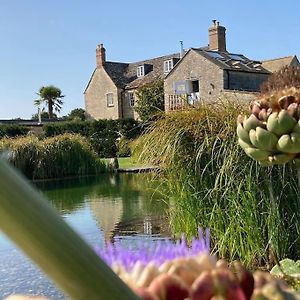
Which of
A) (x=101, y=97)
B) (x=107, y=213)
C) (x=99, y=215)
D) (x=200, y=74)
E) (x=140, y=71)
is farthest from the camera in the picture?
(x=101, y=97)

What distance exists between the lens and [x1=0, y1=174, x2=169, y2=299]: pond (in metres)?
4.36

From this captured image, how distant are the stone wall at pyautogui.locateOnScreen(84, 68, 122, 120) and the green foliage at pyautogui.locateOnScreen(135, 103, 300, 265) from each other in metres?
22.2

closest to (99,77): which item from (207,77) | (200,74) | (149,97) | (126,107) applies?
(126,107)

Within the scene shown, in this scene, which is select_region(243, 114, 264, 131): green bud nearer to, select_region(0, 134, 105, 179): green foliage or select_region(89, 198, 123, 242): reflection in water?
select_region(89, 198, 123, 242): reflection in water

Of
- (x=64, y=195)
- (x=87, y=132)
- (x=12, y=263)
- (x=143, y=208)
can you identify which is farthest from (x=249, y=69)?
(x=12, y=263)

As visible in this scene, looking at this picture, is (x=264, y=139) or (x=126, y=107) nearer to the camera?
(x=264, y=139)

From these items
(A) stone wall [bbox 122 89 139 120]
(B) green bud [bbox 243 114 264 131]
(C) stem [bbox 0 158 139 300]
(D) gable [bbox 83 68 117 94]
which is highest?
(D) gable [bbox 83 68 117 94]

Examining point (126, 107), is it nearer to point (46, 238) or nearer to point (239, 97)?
point (239, 97)

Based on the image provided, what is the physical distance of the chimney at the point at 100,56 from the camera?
2691 centimetres

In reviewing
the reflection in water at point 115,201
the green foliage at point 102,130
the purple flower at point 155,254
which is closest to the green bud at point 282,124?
the purple flower at point 155,254

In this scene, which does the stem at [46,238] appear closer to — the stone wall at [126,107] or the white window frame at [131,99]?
the white window frame at [131,99]

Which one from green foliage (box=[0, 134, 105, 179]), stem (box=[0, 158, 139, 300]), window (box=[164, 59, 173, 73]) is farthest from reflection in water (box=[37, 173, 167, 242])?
window (box=[164, 59, 173, 73])

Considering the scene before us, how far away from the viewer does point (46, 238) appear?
0.17 metres

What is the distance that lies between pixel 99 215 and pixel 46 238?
7.46 m
